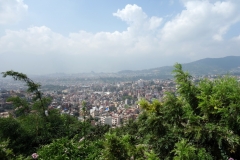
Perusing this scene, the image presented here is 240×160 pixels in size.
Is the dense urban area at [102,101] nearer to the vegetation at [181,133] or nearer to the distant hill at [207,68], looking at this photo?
the vegetation at [181,133]

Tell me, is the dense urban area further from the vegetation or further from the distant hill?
the distant hill

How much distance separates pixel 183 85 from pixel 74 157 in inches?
102

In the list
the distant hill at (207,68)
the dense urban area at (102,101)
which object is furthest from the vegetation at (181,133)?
the distant hill at (207,68)

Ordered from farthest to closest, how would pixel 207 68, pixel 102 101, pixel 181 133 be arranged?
pixel 207 68 < pixel 102 101 < pixel 181 133

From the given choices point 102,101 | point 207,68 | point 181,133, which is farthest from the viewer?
point 207,68

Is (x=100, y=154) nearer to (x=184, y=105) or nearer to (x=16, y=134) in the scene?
(x=184, y=105)

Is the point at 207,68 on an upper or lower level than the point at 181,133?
lower

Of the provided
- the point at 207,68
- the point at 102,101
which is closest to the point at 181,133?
the point at 102,101

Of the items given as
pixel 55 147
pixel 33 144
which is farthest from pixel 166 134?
pixel 33 144

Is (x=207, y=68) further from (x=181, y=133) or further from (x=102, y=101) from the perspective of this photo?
(x=181, y=133)

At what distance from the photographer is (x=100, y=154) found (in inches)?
142

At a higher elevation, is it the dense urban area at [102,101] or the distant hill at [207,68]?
the distant hill at [207,68]

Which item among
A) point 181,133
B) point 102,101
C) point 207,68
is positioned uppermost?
point 181,133

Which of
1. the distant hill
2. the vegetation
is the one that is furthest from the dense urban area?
the distant hill
